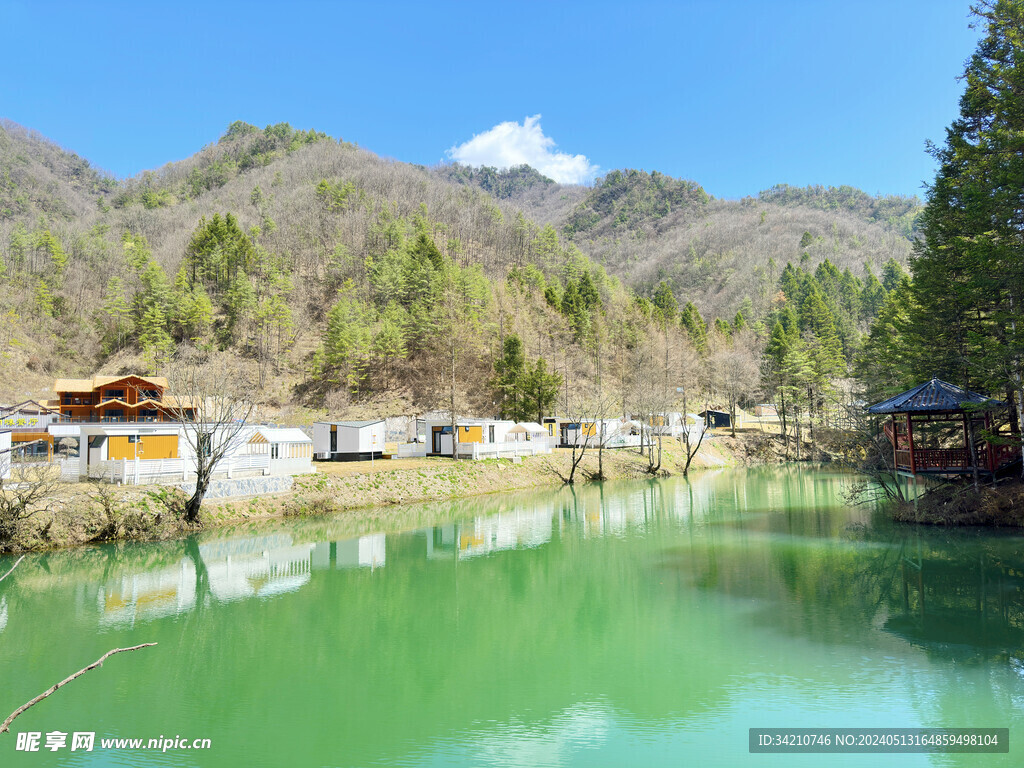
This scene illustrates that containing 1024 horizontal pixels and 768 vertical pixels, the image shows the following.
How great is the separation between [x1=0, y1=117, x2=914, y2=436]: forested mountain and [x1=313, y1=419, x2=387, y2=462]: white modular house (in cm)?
1606

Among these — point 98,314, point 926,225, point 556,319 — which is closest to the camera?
point 926,225

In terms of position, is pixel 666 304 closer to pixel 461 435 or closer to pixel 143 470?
pixel 461 435

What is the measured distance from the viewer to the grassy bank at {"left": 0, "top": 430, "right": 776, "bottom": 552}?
62.7 ft

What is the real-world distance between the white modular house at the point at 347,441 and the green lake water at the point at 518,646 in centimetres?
1512

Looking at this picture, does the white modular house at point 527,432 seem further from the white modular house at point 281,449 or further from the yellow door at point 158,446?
the yellow door at point 158,446

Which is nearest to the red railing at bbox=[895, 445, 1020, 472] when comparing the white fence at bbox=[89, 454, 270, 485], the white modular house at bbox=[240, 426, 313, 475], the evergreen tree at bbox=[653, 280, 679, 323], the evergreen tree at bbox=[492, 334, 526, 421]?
the white modular house at bbox=[240, 426, 313, 475]

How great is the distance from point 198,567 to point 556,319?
52828 millimetres

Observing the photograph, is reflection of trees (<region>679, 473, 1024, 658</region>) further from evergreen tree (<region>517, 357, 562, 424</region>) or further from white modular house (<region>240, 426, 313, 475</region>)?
evergreen tree (<region>517, 357, 562, 424</region>)

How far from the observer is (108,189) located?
115875 millimetres

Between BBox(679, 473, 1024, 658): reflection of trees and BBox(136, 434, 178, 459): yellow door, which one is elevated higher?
BBox(136, 434, 178, 459): yellow door

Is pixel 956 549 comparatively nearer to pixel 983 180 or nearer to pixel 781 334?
pixel 983 180

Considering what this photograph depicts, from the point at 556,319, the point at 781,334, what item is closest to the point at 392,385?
the point at 556,319

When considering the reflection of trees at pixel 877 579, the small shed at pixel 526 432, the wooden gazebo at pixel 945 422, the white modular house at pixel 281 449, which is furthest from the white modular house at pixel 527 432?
the wooden gazebo at pixel 945 422

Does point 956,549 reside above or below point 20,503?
below
